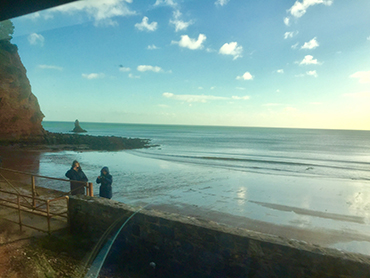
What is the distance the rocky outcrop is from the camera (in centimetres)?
2752

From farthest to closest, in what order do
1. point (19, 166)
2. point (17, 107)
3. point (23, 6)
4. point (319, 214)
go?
point (17, 107)
point (19, 166)
point (319, 214)
point (23, 6)

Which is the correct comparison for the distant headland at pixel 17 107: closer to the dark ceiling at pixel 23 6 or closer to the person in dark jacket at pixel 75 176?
the person in dark jacket at pixel 75 176

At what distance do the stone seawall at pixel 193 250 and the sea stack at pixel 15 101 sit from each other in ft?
96.7

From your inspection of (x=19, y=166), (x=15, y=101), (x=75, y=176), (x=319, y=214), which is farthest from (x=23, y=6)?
(x=15, y=101)

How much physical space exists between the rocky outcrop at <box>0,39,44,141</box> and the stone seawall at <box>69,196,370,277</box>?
96.6 feet

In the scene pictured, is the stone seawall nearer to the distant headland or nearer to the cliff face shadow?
the cliff face shadow

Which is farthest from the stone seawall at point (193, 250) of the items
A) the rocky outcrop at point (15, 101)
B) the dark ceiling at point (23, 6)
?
the rocky outcrop at point (15, 101)

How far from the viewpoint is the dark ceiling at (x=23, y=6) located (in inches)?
94.7

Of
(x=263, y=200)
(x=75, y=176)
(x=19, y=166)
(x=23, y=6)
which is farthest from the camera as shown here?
(x=19, y=166)

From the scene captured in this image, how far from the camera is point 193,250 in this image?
4.32 meters

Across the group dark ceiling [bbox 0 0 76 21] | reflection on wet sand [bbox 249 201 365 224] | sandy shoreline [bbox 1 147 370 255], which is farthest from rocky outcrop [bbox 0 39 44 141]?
reflection on wet sand [bbox 249 201 365 224]

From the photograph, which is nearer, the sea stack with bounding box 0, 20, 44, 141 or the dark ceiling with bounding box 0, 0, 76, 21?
the dark ceiling with bounding box 0, 0, 76, 21

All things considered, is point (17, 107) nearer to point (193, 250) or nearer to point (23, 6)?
point (23, 6)

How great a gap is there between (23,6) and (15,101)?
32927 millimetres
